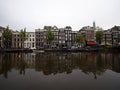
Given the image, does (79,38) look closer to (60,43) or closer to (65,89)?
(60,43)

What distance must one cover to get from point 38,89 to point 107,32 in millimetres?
73635

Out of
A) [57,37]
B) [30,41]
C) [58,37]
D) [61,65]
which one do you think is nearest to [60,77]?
[61,65]

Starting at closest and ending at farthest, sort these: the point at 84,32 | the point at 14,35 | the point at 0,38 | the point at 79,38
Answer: the point at 0,38, the point at 79,38, the point at 14,35, the point at 84,32

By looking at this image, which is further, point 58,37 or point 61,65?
point 58,37

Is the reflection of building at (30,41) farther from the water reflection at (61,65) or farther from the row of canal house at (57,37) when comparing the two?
the water reflection at (61,65)

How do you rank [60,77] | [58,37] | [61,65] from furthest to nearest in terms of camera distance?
[58,37]
[61,65]
[60,77]

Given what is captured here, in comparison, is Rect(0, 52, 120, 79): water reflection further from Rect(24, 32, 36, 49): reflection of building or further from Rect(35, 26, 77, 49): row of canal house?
Rect(24, 32, 36, 49): reflection of building

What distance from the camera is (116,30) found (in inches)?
2867

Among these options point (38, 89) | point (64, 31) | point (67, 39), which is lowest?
point (38, 89)

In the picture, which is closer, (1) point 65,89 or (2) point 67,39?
(1) point 65,89

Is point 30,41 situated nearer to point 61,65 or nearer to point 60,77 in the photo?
point 61,65

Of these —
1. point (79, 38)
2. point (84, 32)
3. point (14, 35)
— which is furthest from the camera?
point (84, 32)

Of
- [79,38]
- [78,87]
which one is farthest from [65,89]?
[79,38]

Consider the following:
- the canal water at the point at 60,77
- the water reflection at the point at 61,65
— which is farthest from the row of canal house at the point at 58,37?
the canal water at the point at 60,77
